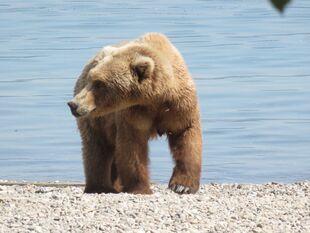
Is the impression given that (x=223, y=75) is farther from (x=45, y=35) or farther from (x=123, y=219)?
Result: (x=123, y=219)

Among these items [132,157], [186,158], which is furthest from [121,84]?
[186,158]

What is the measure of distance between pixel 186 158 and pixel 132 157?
0.40m

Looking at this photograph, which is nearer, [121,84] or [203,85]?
[121,84]

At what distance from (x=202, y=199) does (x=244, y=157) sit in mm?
4536

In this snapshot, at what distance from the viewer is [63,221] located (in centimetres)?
779

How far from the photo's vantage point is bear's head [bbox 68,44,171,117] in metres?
8.63

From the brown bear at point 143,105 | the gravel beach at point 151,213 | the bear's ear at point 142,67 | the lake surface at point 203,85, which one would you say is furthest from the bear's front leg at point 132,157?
the lake surface at point 203,85

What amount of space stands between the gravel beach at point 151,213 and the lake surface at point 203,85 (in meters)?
3.42

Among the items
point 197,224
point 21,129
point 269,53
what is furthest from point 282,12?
point 269,53

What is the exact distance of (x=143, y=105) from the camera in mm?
8781

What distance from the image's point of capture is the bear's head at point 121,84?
863cm

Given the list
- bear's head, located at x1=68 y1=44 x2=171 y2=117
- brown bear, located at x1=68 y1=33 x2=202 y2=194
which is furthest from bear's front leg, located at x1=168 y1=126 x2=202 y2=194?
bear's head, located at x1=68 y1=44 x2=171 y2=117

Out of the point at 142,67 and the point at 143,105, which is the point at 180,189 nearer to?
the point at 143,105

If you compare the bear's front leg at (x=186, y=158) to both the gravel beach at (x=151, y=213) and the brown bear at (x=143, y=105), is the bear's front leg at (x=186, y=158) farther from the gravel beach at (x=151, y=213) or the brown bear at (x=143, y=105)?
the gravel beach at (x=151, y=213)
